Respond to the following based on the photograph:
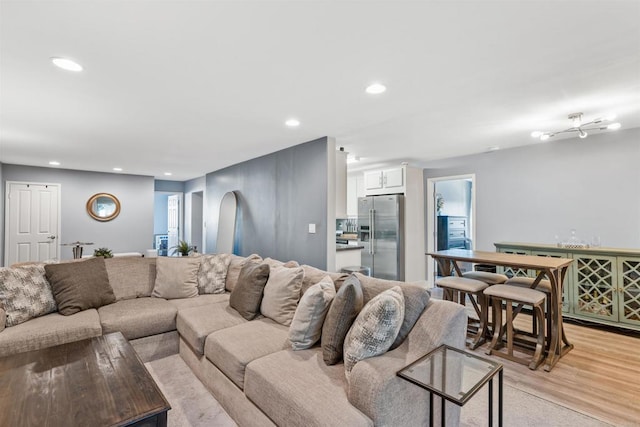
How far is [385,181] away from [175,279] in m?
3.89

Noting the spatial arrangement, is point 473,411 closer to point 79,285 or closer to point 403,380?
point 403,380

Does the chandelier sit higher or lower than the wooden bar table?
higher

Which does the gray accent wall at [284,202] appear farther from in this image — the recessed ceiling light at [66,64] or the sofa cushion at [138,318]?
the recessed ceiling light at [66,64]

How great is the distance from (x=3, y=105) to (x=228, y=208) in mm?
3285

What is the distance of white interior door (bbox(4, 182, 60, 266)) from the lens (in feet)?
18.9

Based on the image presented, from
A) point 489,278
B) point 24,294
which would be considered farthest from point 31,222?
point 489,278

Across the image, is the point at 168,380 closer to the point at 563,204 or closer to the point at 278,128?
the point at 278,128

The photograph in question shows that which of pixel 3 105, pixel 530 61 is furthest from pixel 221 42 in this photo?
pixel 3 105

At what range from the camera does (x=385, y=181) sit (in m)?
5.63

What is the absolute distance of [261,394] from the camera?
1.64 m

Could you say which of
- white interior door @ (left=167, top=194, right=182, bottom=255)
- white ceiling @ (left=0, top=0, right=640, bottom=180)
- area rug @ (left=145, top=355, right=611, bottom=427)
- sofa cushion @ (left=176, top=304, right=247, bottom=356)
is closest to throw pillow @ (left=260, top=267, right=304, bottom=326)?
sofa cushion @ (left=176, top=304, right=247, bottom=356)

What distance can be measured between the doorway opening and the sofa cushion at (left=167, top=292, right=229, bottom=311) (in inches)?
157

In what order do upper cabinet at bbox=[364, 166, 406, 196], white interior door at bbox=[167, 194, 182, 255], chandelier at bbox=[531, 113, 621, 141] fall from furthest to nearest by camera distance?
white interior door at bbox=[167, 194, 182, 255]
upper cabinet at bbox=[364, 166, 406, 196]
chandelier at bbox=[531, 113, 621, 141]

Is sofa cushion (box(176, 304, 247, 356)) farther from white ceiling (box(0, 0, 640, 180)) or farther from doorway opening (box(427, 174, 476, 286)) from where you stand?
doorway opening (box(427, 174, 476, 286))
